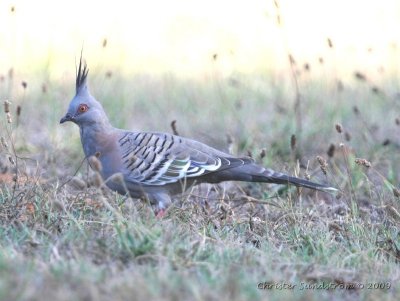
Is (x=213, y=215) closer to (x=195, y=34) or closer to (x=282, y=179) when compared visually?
(x=282, y=179)

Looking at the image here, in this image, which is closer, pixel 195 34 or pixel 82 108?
pixel 82 108

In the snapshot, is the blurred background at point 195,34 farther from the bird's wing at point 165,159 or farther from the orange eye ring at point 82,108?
the bird's wing at point 165,159

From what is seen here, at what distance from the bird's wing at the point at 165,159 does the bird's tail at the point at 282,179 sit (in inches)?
5.5

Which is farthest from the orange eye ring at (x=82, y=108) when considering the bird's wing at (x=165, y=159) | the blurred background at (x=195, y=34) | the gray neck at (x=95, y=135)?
the blurred background at (x=195, y=34)

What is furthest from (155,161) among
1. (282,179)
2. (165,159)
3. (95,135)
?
(282,179)

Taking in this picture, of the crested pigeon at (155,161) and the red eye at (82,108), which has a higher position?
the red eye at (82,108)

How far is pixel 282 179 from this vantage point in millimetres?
5762

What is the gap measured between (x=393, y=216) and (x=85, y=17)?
7.56 m

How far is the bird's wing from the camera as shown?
18.8 ft

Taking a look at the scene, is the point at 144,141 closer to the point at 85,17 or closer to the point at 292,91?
the point at 292,91

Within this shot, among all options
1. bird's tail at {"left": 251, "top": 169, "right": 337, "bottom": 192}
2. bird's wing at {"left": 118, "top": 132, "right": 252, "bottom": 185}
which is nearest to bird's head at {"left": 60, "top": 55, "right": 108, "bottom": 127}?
bird's wing at {"left": 118, "top": 132, "right": 252, "bottom": 185}

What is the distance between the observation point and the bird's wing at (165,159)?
18.8ft

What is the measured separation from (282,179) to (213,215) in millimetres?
533

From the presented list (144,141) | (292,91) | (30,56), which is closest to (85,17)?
(30,56)
